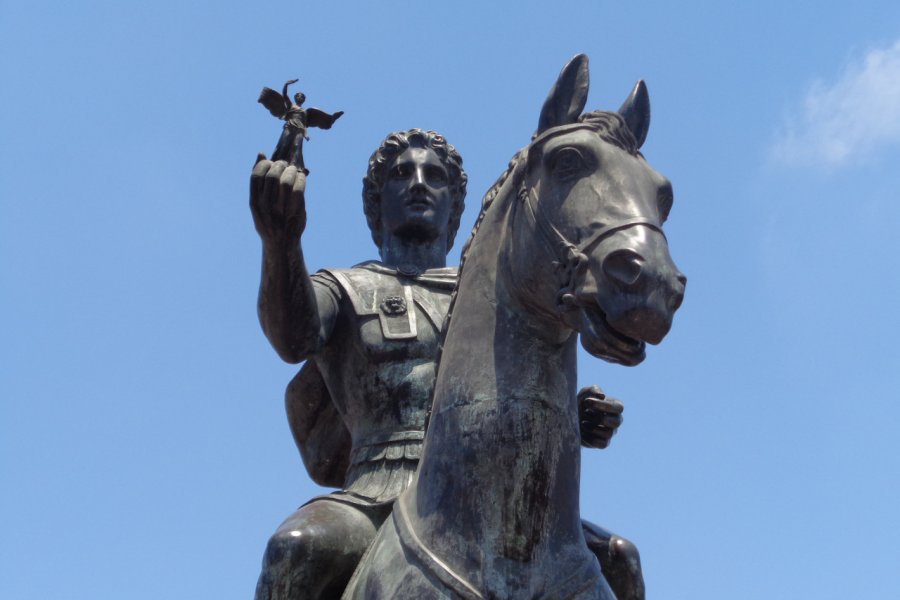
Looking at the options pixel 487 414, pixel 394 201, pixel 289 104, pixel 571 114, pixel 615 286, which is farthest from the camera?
pixel 394 201

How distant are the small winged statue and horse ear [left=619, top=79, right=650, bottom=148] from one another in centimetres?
149

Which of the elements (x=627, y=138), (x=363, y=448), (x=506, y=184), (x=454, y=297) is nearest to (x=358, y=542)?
(x=363, y=448)

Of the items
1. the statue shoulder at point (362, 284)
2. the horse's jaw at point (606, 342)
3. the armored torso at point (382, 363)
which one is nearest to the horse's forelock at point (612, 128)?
the horse's jaw at point (606, 342)

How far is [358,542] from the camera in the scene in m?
7.05

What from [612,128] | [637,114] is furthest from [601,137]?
[637,114]

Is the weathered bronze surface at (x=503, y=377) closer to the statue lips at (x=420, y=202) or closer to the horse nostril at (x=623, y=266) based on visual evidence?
the horse nostril at (x=623, y=266)

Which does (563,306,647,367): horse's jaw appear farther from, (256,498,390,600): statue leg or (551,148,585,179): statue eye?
(256,498,390,600): statue leg

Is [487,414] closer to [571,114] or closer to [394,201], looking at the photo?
[571,114]

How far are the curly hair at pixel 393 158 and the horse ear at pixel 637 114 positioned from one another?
174cm

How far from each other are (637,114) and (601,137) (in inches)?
21.7

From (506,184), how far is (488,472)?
4.48 ft

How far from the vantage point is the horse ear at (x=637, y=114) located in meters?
7.00

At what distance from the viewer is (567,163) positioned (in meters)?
6.42

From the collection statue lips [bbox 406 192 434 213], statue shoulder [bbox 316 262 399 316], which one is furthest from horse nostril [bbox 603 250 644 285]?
statue lips [bbox 406 192 434 213]
